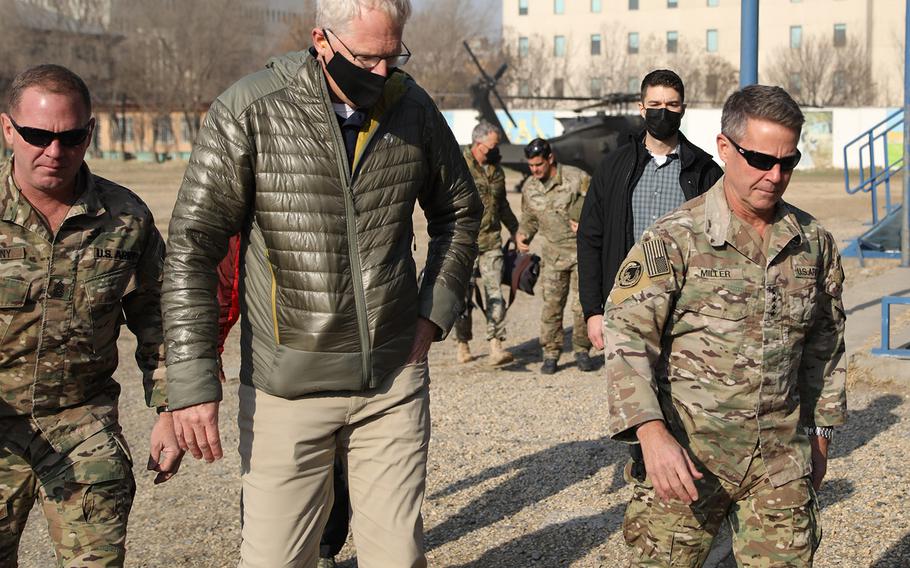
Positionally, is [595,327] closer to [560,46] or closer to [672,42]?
[672,42]

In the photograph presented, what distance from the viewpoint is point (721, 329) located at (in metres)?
3.12

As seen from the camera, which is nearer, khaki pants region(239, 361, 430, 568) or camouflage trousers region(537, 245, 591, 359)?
khaki pants region(239, 361, 430, 568)

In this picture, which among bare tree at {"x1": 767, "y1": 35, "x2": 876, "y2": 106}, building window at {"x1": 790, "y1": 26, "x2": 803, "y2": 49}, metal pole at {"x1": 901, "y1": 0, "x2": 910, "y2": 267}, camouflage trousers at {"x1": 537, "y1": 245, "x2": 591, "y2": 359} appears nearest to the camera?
camouflage trousers at {"x1": 537, "y1": 245, "x2": 591, "y2": 359}

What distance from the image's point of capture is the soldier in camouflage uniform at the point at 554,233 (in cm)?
945

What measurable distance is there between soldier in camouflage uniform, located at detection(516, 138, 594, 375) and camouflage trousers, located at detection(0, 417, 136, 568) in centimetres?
631

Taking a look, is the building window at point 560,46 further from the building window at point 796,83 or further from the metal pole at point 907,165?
the metal pole at point 907,165

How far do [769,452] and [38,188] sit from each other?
2.17m

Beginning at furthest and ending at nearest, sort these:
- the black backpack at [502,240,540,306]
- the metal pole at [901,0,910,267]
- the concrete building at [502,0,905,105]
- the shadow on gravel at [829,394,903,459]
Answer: the concrete building at [502,0,905,105]
the metal pole at [901,0,910,267]
the black backpack at [502,240,540,306]
the shadow on gravel at [829,394,903,459]

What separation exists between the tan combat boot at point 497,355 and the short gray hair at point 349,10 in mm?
6703

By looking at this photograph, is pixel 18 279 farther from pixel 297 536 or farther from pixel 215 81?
pixel 215 81

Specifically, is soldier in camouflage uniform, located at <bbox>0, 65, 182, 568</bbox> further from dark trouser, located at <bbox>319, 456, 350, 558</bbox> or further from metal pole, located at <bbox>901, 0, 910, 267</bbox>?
metal pole, located at <bbox>901, 0, 910, 267</bbox>

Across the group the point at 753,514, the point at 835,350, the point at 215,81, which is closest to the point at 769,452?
the point at 753,514

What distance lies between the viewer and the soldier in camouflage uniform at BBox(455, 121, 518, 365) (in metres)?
9.70

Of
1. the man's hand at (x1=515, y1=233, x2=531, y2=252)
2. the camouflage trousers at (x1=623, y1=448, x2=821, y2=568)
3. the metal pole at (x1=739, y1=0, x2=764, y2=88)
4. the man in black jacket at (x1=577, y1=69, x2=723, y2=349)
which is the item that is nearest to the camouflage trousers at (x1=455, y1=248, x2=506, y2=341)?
the man's hand at (x1=515, y1=233, x2=531, y2=252)
